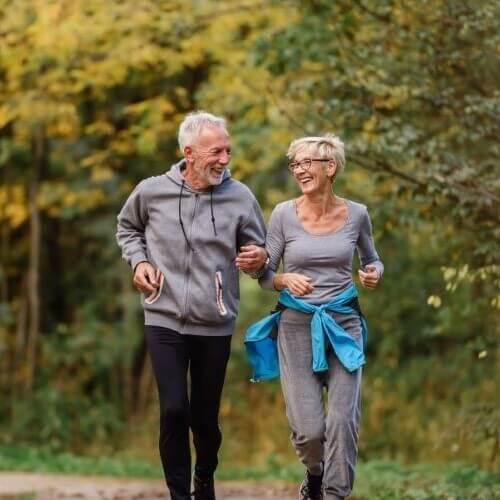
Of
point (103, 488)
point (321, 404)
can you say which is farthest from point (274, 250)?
point (103, 488)

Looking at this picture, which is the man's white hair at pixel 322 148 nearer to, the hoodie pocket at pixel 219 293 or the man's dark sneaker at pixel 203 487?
the hoodie pocket at pixel 219 293

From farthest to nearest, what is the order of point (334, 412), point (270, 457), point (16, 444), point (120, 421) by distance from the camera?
1. point (120, 421)
2. point (16, 444)
3. point (270, 457)
4. point (334, 412)

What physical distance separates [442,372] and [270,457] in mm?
3601

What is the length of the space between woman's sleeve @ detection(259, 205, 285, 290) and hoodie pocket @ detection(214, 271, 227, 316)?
22 centimetres

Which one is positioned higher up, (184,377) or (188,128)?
(188,128)

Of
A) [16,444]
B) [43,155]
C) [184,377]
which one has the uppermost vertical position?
[43,155]

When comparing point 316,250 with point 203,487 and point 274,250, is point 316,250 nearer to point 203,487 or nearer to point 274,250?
point 274,250

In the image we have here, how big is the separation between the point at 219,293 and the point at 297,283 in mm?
441

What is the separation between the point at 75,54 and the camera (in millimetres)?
14344

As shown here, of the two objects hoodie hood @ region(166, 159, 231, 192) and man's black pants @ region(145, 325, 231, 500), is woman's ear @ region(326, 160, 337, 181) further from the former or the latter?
man's black pants @ region(145, 325, 231, 500)

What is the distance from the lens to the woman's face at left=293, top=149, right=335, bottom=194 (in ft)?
23.1

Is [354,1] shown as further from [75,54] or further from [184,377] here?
[75,54]

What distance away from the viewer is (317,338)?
6.95 m

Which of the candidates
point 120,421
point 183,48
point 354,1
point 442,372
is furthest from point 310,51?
point 120,421
